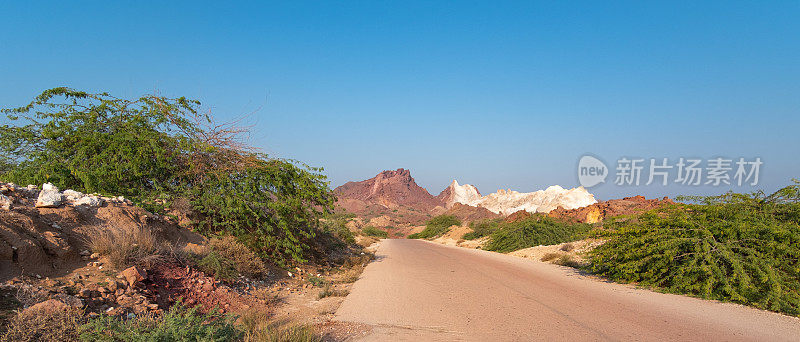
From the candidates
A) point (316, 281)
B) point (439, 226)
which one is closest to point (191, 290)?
point (316, 281)

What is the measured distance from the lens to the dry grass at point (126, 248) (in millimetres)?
6156

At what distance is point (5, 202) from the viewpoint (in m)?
6.26

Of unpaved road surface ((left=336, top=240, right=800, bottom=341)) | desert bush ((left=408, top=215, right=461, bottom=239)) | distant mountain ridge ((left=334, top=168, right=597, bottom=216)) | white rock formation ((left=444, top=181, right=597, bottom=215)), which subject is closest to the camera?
unpaved road surface ((left=336, top=240, right=800, bottom=341))

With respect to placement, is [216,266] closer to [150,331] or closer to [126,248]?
[126,248]

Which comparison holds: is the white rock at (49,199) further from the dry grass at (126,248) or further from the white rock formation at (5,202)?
the dry grass at (126,248)

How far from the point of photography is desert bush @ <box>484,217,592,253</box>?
22.3 meters

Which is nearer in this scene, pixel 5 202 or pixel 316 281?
pixel 5 202

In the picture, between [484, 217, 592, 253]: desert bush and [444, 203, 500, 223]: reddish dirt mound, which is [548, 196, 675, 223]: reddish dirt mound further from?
[444, 203, 500, 223]: reddish dirt mound

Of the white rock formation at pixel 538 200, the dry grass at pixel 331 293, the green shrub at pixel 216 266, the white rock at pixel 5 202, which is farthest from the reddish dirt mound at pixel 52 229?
the white rock formation at pixel 538 200

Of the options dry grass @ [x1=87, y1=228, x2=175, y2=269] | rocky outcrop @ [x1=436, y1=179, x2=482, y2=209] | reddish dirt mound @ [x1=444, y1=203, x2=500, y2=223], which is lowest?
dry grass @ [x1=87, y1=228, x2=175, y2=269]

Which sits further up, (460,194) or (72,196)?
(460,194)

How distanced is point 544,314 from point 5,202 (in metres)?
9.11

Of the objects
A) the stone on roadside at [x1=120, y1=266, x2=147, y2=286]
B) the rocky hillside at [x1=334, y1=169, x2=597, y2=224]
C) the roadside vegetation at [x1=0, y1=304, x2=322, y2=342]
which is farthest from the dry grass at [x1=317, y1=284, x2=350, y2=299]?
the rocky hillside at [x1=334, y1=169, x2=597, y2=224]

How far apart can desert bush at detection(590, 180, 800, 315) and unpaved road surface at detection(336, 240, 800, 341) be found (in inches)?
17.8
